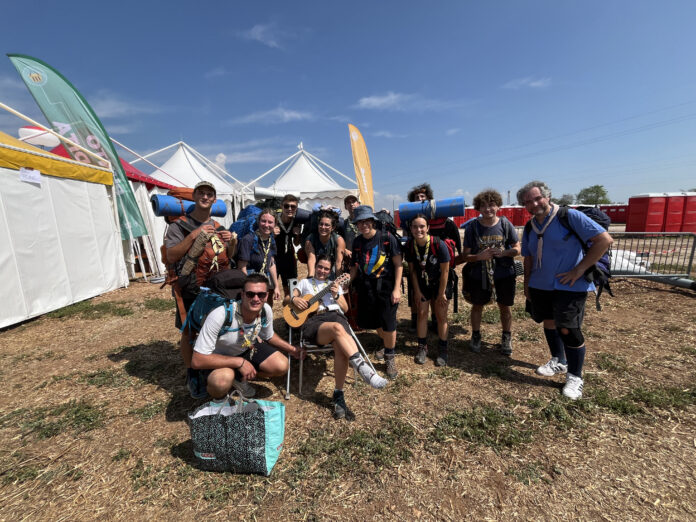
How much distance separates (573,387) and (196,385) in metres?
3.94

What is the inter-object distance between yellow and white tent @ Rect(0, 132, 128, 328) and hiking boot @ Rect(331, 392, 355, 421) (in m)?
6.41

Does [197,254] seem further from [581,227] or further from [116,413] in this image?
[581,227]

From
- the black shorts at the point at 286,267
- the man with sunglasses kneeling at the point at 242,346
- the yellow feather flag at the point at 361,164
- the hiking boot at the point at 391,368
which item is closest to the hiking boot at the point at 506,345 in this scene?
the hiking boot at the point at 391,368

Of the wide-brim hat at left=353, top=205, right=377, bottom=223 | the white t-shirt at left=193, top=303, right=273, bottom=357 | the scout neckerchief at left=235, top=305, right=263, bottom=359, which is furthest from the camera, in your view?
the wide-brim hat at left=353, top=205, right=377, bottom=223

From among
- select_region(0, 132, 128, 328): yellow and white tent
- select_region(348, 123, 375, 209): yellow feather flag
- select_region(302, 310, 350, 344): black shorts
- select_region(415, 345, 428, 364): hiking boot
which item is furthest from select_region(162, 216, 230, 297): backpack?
select_region(348, 123, 375, 209): yellow feather flag

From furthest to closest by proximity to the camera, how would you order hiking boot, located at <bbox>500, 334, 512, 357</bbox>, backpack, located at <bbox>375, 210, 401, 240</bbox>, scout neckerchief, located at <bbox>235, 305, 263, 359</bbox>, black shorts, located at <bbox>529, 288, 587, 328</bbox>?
hiking boot, located at <bbox>500, 334, 512, 357</bbox> → backpack, located at <bbox>375, 210, 401, 240</bbox> → black shorts, located at <bbox>529, 288, 587, 328</bbox> → scout neckerchief, located at <bbox>235, 305, 263, 359</bbox>

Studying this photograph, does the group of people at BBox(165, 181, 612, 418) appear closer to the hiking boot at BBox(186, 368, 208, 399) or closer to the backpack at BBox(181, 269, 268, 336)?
the hiking boot at BBox(186, 368, 208, 399)

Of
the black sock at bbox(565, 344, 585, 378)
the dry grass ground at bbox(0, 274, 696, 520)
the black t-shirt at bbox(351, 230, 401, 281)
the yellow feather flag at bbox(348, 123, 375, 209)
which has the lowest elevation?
the dry grass ground at bbox(0, 274, 696, 520)

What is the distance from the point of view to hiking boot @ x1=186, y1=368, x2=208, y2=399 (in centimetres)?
324

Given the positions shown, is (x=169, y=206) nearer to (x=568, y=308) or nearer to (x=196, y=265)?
(x=196, y=265)

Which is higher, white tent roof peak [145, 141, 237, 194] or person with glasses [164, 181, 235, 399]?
white tent roof peak [145, 141, 237, 194]

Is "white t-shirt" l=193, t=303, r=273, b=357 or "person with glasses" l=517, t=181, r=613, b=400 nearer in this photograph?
"white t-shirt" l=193, t=303, r=273, b=357

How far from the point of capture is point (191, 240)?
2.93 m

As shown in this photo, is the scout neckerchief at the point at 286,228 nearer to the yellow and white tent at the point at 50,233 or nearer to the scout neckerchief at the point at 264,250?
the scout neckerchief at the point at 264,250
